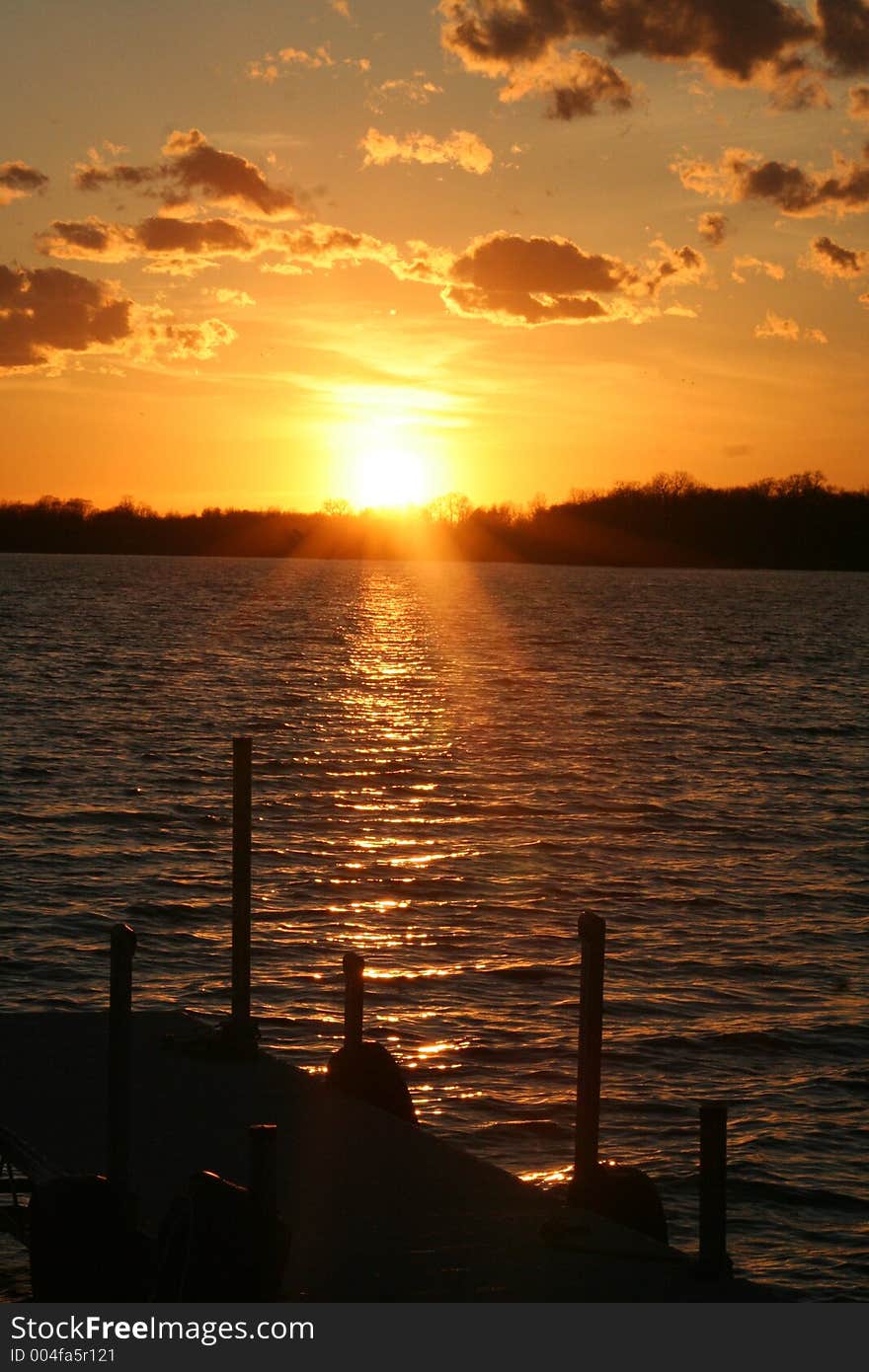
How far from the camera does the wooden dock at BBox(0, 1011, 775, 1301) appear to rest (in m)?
9.91

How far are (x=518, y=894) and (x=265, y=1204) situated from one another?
61.1 ft

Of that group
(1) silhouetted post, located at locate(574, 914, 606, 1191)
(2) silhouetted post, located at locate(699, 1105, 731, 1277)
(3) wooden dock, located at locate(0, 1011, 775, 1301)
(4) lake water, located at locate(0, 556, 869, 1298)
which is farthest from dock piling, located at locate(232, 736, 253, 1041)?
(2) silhouetted post, located at locate(699, 1105, 731, 1277)

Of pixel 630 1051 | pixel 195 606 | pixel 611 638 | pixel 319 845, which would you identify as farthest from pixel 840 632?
pixel 630 1051

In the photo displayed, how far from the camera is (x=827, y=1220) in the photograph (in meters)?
14.9

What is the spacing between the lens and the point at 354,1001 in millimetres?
14164

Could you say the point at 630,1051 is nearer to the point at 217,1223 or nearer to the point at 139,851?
the point at 217,1223

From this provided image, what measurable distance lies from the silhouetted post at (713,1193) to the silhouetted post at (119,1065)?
3701 millimetres

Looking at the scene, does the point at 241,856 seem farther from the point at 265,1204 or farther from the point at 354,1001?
the point at 265,1204

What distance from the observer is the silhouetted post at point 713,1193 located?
10117mm

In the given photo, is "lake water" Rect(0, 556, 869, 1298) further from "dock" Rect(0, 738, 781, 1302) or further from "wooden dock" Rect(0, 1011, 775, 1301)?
"wooden dock" Rect(0, 1011, 775, 1301)

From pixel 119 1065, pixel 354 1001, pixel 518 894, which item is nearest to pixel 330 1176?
pixel 119 1065

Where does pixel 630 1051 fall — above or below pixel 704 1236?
below

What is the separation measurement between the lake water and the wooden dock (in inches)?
135

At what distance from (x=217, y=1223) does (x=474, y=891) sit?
60.8 feet
